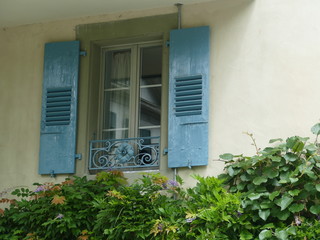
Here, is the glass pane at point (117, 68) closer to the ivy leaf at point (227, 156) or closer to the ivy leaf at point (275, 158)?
the ivy leaf at point (227, 156)

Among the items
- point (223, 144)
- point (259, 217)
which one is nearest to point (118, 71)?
point (223, 144)

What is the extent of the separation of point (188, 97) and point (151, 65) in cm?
82

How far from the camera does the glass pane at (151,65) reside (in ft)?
26.0

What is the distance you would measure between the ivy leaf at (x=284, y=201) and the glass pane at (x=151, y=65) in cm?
213

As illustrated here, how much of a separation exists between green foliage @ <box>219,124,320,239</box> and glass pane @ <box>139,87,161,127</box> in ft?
3.78

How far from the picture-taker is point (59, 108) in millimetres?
7816

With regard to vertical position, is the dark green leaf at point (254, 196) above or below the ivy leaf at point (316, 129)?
below

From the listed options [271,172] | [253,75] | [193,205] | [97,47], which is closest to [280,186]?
[271,172]

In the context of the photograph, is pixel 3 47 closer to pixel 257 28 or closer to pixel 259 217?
pixel 257 28

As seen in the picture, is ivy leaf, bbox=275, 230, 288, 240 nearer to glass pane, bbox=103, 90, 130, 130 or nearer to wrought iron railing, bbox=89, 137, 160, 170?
wrought iron railing, bbox=89, 137, 160, 170

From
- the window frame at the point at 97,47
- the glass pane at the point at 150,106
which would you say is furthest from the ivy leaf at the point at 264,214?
the glass pane at the point at 150,106

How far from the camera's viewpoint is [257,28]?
24.0ft

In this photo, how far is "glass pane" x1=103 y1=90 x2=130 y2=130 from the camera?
7902mm

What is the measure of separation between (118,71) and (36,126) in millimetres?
1106
